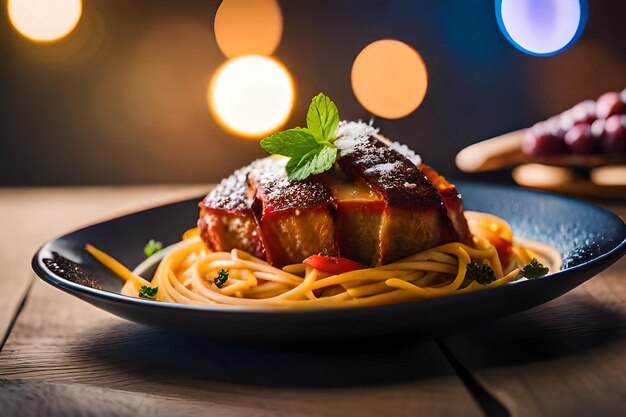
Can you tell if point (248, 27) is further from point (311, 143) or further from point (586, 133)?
point (311, 143)

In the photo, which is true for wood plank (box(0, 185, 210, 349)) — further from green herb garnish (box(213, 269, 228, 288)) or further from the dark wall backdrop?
the dark wall backdrop

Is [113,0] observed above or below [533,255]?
above

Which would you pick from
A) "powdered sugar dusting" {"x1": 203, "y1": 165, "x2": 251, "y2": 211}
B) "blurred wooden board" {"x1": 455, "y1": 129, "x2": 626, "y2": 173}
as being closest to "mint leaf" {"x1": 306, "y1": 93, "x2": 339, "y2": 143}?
"powdered sugar dusting" {"x1": 203, "y1": 165, "x2": 251, "y2": 211}

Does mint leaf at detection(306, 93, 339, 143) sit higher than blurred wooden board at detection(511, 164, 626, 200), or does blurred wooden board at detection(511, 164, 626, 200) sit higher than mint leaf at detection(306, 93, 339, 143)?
mint leaf at detection(306, 93, 339, 143)

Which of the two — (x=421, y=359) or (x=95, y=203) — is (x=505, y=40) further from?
(x=421, y=359)

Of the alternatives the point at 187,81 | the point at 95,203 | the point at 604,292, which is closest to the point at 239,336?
the point at 604,292
